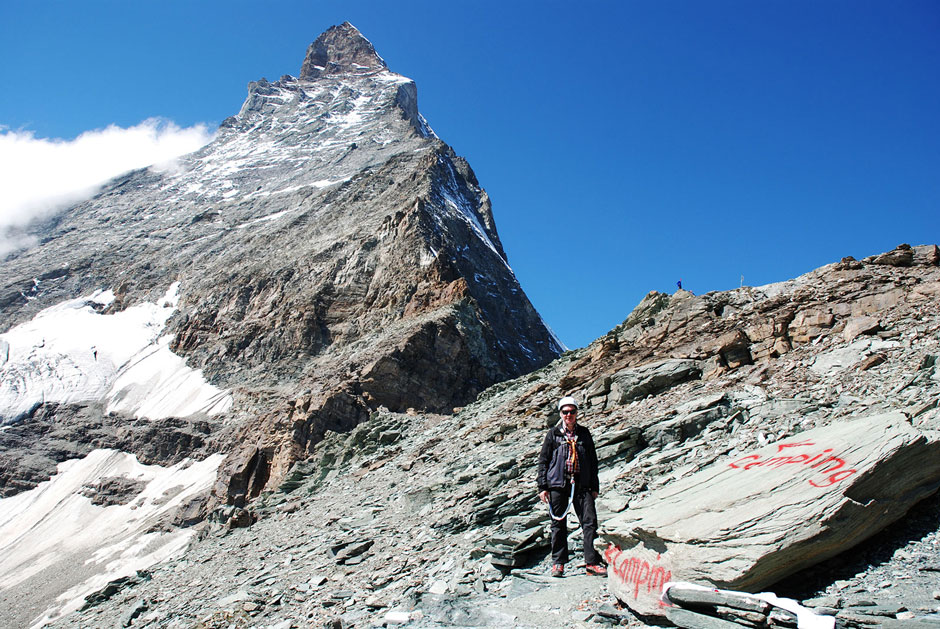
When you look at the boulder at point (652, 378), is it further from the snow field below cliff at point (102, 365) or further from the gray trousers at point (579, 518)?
the snow field below cliff at point (102, 365)

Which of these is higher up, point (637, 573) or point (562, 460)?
point (562, 460)

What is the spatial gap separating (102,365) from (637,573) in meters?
81.2

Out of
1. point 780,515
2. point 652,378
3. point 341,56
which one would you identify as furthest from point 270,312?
point 341,56

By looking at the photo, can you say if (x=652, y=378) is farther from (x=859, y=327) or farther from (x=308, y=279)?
(x=308, y=279)

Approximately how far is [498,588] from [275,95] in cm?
18352

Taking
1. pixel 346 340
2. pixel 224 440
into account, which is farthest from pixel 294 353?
pixel 224 440

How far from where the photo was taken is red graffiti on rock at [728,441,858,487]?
5.24 meters

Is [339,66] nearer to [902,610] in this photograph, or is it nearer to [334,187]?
[334,187]

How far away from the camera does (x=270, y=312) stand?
65.0 metres

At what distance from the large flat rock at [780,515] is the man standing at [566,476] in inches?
34.9

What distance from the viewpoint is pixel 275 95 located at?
170 m

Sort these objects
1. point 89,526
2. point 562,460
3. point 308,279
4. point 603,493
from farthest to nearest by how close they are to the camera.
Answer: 1. point 308,279
2. point 89,526
3. point 603,493
4. point 562,460

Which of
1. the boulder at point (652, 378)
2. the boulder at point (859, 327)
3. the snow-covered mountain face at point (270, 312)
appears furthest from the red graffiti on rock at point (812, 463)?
the snow-covered mountain face at point (270, 312)

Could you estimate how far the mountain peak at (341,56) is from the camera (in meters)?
187
